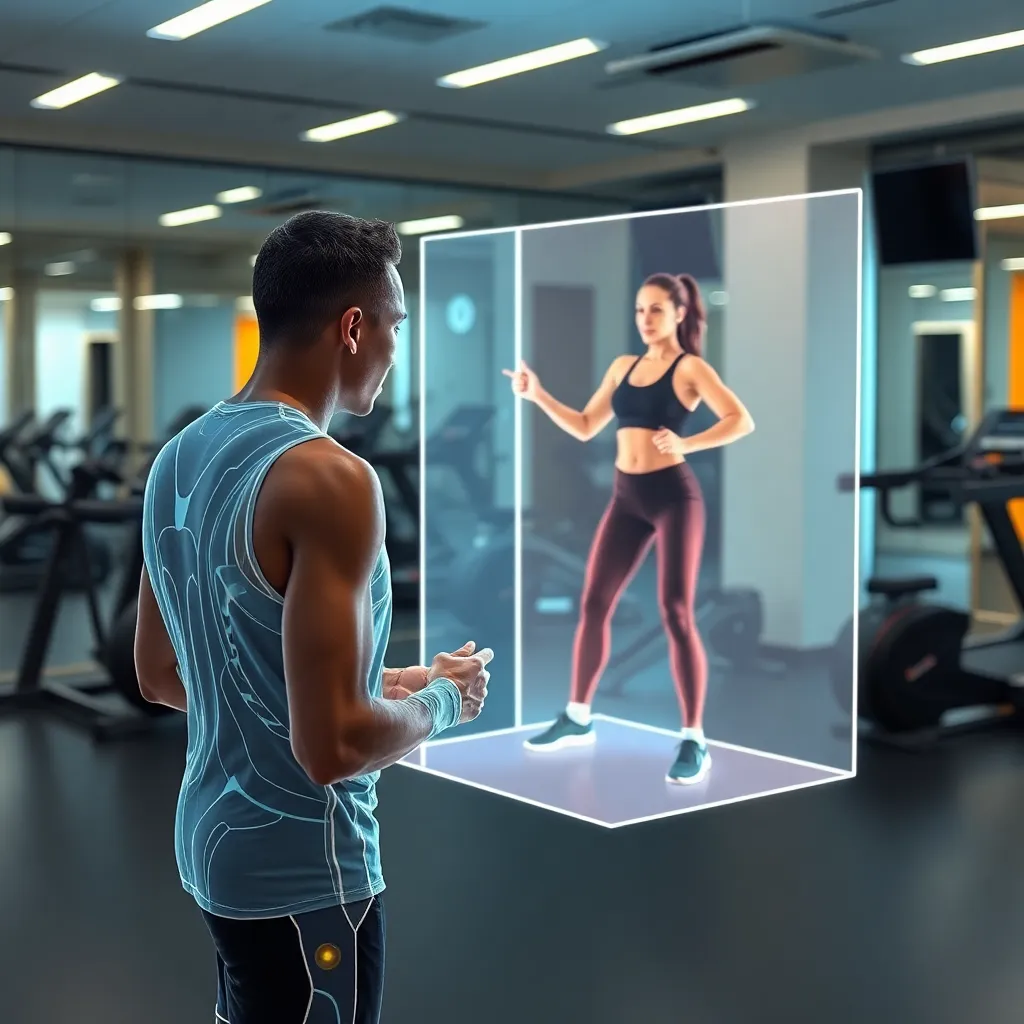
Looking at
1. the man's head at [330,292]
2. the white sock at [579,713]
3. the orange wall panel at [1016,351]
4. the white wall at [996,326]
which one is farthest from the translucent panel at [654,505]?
the orange wall panel at [1016,351]

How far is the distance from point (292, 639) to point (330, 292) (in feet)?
1.20

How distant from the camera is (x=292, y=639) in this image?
1247mm

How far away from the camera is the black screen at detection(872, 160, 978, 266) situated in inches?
226

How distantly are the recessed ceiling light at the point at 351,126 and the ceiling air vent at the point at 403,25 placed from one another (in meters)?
1.57

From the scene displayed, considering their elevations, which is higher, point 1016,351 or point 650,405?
point 1016,351

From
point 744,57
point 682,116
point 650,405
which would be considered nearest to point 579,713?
point 650,405

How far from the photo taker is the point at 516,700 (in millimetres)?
4742

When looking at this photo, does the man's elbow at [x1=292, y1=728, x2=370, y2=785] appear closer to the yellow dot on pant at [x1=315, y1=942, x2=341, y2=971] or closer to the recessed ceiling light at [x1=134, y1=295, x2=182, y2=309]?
the yellow dot on pant at [x1=315, y1=942, x2=341, y2=971]

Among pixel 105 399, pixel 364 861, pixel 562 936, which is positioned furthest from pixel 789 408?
pixel 105 399

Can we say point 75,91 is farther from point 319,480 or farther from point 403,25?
point 319,480

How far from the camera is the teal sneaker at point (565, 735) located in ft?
15.1

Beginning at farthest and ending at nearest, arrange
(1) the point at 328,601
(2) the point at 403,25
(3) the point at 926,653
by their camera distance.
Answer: (3) the point at 926,653, (2) the point at 403,25, (1) the point at 328,601

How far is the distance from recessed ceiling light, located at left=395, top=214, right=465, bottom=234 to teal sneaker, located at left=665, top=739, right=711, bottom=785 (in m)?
4.83

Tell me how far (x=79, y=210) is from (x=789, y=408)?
168 inches
